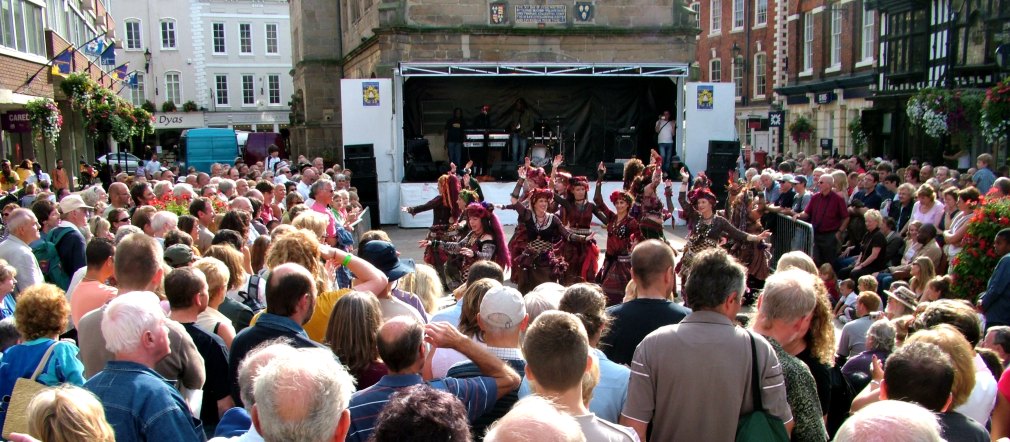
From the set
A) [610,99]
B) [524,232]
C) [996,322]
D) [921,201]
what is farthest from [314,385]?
[610,99]

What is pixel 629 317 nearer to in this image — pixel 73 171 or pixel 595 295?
pixel 595 295

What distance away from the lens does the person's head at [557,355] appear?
3.07 meters

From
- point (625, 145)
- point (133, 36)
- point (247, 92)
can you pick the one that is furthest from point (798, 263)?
point (133, 36)

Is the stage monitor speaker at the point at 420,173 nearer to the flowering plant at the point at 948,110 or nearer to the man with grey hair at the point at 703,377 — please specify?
the flowering plant at the point at 948,110

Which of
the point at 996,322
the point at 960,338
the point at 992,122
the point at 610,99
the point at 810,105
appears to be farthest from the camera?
the point at 810,105

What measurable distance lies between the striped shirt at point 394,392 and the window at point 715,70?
36.9 meters

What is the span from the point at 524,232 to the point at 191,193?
3656mm

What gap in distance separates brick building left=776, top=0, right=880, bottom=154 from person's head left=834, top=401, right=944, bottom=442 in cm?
2552

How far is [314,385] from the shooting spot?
103 inches

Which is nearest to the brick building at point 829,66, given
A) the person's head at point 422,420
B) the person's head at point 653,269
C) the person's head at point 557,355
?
the person's head at point 653,269

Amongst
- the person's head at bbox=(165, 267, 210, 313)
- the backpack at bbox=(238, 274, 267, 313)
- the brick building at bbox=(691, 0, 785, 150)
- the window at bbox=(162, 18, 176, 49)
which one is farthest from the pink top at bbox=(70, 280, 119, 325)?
the window at bbox=(162, 18, 176, 49)

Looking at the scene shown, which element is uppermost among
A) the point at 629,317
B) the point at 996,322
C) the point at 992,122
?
the point at 992,122

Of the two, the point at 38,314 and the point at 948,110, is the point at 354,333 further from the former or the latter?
the point at 948,110

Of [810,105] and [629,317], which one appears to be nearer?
[629,317]
